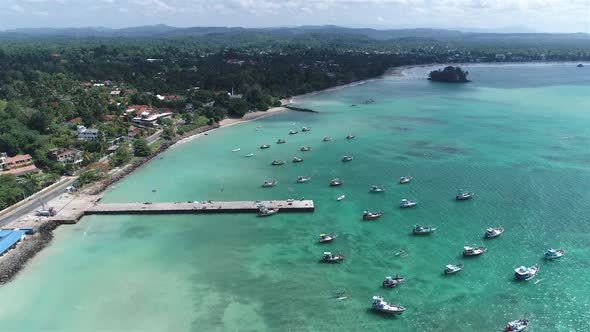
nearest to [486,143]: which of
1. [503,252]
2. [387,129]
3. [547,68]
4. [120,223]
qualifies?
[387,129]

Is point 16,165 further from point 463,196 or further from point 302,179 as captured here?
point 463,196

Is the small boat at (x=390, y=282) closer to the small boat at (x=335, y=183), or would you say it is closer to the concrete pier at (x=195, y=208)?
the concrete pier at (x=195, y=208)

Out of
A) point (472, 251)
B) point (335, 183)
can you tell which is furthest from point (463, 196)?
point (335, 183)

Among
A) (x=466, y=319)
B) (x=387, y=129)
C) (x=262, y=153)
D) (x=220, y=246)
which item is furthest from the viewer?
(x=387, y=129)

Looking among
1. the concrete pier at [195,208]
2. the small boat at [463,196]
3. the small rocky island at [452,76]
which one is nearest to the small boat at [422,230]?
the small boat at [463,196]

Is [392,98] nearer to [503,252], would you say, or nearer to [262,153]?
[262,153]
